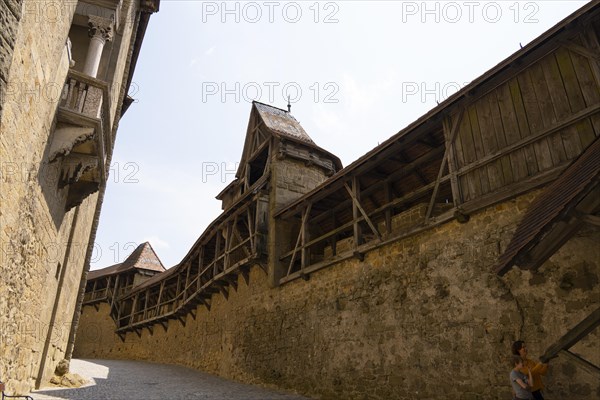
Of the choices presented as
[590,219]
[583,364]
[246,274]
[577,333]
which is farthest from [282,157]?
[583,364]

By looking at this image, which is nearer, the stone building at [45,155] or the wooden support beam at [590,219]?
the wooden support beam at [590,219]

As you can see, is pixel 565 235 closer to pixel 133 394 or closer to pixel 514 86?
pixel 514 86

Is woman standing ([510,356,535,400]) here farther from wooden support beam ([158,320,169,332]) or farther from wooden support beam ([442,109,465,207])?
wooden support beam ([158,320,169,332])

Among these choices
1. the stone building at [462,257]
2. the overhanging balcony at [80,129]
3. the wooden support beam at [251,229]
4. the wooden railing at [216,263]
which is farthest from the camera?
the wooden railing at [216,263]

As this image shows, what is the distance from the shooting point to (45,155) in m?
5.58

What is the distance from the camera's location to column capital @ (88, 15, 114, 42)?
303 inches

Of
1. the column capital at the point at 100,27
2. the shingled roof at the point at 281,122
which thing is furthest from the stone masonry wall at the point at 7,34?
the shingled roof at the point at 281,122

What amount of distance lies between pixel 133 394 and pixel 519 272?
323 inches

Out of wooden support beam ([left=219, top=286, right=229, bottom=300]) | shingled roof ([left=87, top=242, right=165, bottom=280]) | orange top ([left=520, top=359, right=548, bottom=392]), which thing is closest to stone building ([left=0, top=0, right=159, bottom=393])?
orange top ([left=520, top=359, right=548, bottom=392])

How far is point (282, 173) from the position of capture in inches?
518

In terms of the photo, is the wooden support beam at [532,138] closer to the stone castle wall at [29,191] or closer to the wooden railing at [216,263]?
the stone castle wall at [29,191]

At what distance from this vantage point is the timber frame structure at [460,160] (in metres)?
5.60

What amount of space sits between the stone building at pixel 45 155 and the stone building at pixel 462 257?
5.14m

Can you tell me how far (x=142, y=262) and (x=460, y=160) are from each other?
86.9ft
